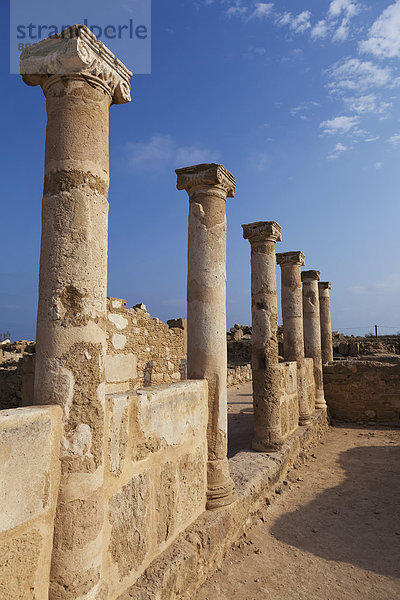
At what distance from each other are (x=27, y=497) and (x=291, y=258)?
8638 millimetres

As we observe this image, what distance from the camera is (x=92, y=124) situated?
2.83m

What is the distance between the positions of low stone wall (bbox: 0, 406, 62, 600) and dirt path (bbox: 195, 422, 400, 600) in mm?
1864

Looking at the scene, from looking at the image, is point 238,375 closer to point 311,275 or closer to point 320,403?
point 311,275

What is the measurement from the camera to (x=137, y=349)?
8.57 m

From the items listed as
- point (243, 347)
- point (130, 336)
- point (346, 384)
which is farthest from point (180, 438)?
point (243, 347)

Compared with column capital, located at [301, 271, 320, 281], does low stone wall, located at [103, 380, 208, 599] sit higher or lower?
lower

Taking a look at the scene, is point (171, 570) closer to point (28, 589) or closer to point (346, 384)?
point (28, 589)

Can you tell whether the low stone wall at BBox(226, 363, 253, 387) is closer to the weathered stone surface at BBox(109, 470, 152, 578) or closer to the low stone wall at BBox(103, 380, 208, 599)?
the low stone wall at BBox(103, 380, 208, 599)

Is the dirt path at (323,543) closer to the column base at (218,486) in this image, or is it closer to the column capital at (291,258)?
the column base at (218,486)

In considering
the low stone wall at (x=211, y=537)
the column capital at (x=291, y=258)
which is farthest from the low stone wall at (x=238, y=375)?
the low stone wall at (x=211, y=537)

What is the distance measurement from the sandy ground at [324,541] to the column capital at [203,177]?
404 cm

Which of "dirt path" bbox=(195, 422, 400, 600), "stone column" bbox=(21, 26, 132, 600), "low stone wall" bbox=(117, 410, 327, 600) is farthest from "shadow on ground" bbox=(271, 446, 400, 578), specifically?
"stone column" bbox=(21, 26, 132, 600)

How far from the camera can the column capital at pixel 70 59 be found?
2.72 metres

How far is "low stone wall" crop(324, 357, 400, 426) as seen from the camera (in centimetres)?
1107
